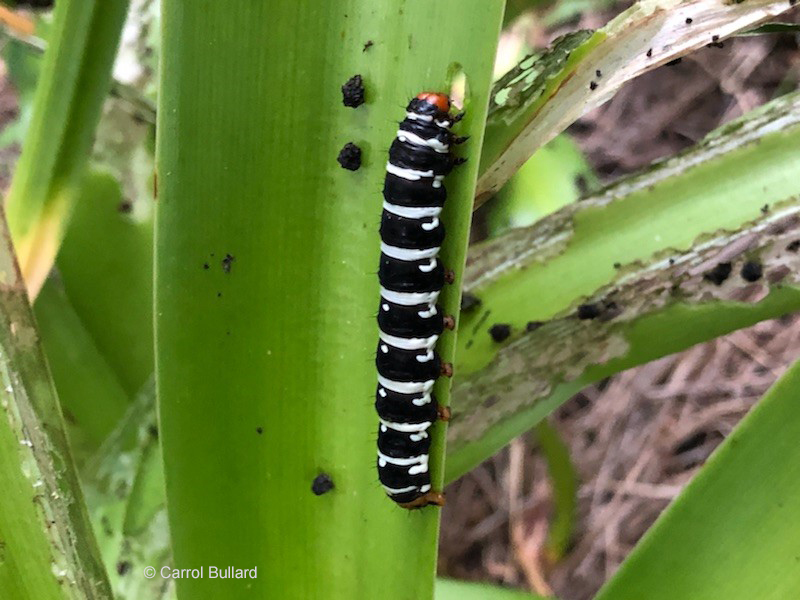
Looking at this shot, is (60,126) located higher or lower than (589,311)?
higher

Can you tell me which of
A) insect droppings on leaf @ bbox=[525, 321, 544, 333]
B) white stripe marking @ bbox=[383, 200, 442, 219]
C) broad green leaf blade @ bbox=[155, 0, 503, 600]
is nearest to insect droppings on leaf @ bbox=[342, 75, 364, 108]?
broad green leaf blade @ bbox=[155, 0, 503, 600]

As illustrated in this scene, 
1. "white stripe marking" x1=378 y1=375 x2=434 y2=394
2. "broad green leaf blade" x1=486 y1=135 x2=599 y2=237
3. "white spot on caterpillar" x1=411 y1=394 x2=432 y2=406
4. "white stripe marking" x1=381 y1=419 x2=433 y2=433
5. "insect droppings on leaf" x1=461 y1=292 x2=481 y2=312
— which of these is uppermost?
"broad green leaf blade" x1=486 y1=135 x2=599 y2=237

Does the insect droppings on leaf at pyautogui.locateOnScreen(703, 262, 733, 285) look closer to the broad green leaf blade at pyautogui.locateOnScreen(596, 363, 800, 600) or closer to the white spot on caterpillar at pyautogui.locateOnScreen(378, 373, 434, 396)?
the broad green leaf blade at pyautogui.locateOnScreen(596, 363, 800, 600)

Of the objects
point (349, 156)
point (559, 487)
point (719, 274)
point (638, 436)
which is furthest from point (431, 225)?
point (638, 436)

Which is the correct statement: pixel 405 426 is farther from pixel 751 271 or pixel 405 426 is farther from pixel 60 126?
pixel 60 126

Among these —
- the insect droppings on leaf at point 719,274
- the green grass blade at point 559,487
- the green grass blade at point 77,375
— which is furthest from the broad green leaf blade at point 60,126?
the green grass blade at point 559,487

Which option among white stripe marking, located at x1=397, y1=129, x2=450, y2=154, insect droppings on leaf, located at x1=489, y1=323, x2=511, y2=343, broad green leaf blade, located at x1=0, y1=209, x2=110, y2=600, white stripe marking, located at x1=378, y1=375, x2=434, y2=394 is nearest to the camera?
broad green leaf blade, located at x1=0, y1=209, x2=110, y2=600

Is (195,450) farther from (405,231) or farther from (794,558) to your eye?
(794,558)
